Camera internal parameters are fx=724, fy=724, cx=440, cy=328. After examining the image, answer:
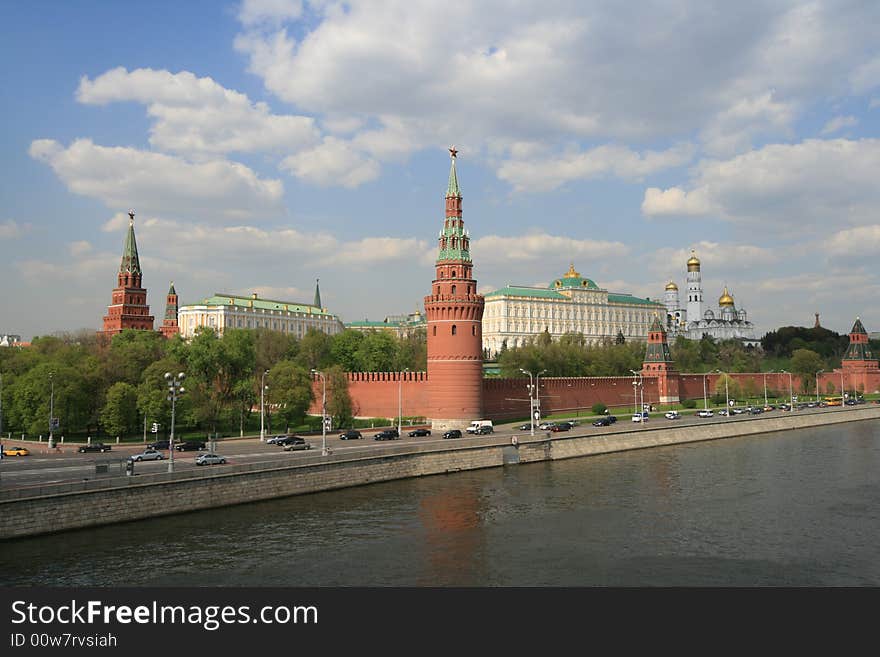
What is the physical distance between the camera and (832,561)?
84.5 ft

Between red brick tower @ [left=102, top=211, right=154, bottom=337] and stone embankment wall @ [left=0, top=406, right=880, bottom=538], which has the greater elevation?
red brick tower @ [left=102, top=211, right=154, bottom=337]

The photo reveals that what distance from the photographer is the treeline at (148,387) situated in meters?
56.6

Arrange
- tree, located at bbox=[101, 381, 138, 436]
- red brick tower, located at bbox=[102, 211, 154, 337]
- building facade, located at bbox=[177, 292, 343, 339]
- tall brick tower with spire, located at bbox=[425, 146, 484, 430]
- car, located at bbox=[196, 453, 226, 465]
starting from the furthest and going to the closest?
building facade, located at bbox=[177, 292, 343, 339] → red brick tower, located at bbox=[102, 211, 154, 337] → tall brick tower with spire, located at bbox=[425, 146, 484, 430] → tree, located at bbox=[101, 381, 138, 436] → car, located at bbox=[196, 453, 226, 465]

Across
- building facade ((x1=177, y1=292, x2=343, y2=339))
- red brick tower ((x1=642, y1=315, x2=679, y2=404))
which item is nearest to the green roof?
building facade ((x1=177, y1=292, x2=343, y2=339))

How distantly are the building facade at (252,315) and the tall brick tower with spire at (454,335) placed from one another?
7053 centimetres

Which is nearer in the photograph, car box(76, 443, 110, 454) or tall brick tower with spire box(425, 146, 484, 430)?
car box(76, 443, 110, 454)

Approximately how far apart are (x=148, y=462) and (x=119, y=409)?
16508 millimetres

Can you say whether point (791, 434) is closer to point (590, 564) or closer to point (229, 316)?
point (590, 564)

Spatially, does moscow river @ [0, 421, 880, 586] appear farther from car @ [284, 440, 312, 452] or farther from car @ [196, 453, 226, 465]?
car @ [284, 440, 312, 452]

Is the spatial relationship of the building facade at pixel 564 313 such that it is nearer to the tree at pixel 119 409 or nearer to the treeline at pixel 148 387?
the treeline at pixel 148 387

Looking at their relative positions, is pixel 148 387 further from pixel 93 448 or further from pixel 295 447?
pixel 295 447

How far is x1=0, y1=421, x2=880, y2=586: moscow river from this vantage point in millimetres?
24281
